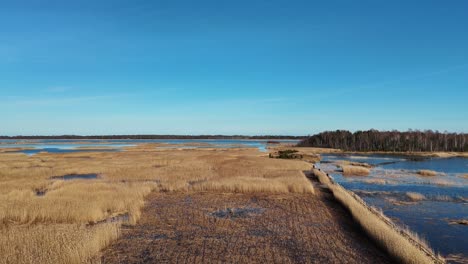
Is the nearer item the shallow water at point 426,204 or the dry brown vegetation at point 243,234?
the dry brown vegetation at point 243,234

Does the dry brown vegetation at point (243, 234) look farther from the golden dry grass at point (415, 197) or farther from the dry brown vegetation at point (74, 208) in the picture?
the golden dry grass at point (415, 197)

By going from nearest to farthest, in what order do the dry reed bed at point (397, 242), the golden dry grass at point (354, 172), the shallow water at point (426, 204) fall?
1. the dry reed bed at point (397, 242)
2. the shallow water at point (426, 204)
3. the golden dry grass at point (354, 172)

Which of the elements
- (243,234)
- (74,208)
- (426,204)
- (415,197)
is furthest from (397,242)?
(415,197)

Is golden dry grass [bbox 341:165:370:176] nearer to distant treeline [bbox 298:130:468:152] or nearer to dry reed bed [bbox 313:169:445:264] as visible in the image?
dry reed bed [bbox 313:169:445:264]

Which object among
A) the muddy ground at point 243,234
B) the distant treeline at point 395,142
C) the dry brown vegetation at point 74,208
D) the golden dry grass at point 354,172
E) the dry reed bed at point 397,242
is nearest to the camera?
the dry reed bed at point 397,242

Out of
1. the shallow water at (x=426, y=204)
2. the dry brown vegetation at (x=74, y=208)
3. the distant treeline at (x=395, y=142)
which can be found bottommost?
the shallow water at (x=426, y=204)

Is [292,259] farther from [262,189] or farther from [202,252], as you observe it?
[262,189]

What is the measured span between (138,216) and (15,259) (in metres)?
6.89

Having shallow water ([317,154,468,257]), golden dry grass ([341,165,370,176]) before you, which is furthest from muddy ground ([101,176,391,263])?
golden dry grass ([341,165,370,176])

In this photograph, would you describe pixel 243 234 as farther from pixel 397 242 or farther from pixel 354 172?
pixel 354 172

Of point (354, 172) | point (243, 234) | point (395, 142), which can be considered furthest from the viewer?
point (395, 142)

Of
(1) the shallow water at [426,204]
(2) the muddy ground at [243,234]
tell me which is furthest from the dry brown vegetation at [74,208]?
(1) the shallow water at [426,204]

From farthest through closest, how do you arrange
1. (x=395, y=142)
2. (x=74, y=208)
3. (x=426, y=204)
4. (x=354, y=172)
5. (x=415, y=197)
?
(x=395, y=142), (x=354, y=172), (x=415, y=197), (x=426, y=204), (x=74, y=208)

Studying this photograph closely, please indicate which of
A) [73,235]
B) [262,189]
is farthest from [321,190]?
[73,235]
